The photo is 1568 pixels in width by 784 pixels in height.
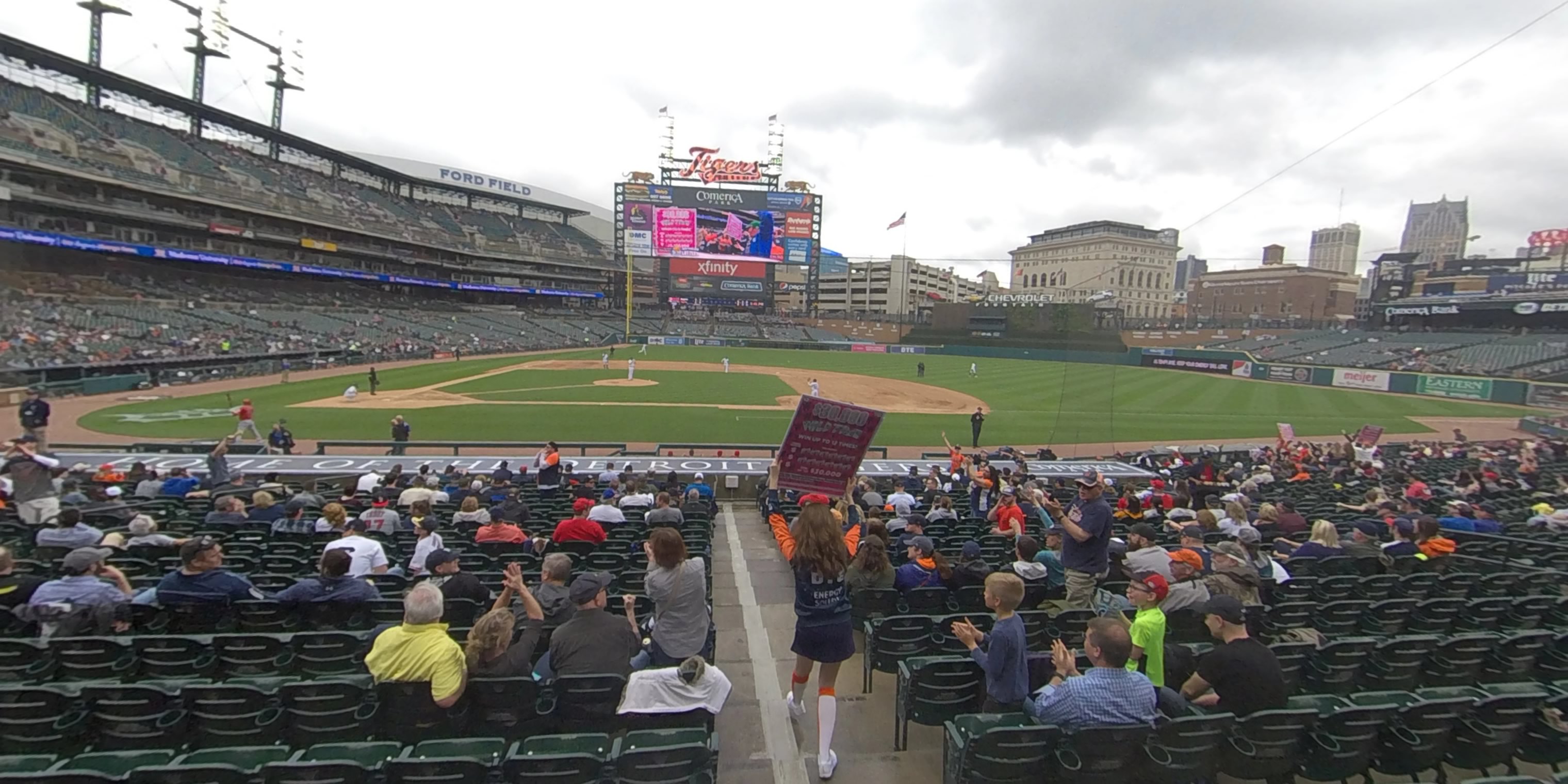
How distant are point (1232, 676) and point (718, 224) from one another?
85.8m

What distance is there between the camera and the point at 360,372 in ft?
135

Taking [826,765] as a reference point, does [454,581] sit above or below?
above

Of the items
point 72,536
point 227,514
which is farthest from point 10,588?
point 227,514

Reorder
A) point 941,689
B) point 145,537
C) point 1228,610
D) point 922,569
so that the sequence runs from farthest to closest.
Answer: point 145,537 < point 922,569 < point 941,689 < point 1228,610

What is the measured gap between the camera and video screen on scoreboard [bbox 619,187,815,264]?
84.2 metres

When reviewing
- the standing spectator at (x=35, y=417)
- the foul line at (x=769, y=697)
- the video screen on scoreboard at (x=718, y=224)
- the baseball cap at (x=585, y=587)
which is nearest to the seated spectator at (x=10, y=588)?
the baseball cap at (x=585, y=587)

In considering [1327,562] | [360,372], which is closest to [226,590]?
[1327,562]

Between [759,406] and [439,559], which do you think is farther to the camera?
[759,406]

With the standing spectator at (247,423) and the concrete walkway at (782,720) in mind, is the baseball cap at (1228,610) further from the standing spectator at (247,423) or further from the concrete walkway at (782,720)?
the standing spectator at (247,423)

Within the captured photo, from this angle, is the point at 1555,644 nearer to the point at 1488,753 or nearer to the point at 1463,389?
the point at 1488,753

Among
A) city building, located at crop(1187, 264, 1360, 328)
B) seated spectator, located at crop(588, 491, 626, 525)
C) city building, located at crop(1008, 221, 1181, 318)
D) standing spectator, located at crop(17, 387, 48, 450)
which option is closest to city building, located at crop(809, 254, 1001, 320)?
city building, located at crop(1008, 221, 1181, 318)

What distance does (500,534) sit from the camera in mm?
7910

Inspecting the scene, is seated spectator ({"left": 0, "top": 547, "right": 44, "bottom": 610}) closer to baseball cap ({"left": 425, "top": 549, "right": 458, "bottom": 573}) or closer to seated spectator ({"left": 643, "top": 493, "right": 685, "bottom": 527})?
baseball cap ({"left": 425, "top": 549, "right": 458, "bottom": 573})

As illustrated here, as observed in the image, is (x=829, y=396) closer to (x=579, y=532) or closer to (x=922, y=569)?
(x=579, y=532)
